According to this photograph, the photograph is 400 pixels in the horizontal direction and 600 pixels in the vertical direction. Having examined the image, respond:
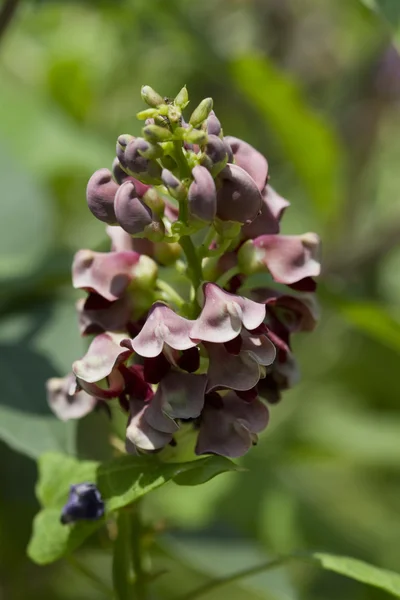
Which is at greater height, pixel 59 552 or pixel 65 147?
pixel 59 552

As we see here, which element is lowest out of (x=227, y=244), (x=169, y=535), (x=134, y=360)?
(x=169, y=535)

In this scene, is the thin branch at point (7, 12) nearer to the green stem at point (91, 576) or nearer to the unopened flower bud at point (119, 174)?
the unopened flower bud at point (119, 174)

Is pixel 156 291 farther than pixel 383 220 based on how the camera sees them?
No

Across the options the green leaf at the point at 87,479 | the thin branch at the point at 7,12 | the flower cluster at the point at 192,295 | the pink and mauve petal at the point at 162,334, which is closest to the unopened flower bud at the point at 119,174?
the flower cluster at the point at 192,295

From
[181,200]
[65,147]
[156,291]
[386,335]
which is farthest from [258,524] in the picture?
[181,200]

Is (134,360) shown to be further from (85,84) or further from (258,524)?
(85,84)

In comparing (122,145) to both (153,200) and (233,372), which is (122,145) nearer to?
(153,200)
